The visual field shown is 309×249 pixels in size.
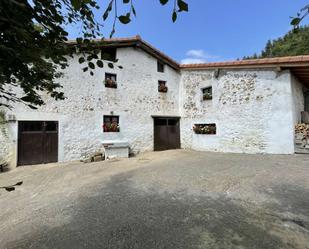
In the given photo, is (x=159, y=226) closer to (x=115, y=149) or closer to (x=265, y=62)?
(x=115, y=149)

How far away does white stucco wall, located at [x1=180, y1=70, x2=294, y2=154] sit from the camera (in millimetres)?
8000

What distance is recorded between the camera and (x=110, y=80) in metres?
9.84

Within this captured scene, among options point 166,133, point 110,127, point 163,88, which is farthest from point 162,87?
point 110,127

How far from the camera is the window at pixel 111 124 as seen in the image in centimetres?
955

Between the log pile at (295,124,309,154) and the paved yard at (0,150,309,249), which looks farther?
the log pile at (295,124,309,154)

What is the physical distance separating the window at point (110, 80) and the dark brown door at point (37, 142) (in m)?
3.19

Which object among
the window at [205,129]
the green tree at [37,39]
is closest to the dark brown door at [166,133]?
the window at [205,129]

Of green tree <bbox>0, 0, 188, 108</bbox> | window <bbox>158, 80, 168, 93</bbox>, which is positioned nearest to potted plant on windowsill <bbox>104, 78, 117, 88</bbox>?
window <bbox>158, 80, 168, 93</bbox>

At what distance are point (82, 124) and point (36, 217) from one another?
6.09m

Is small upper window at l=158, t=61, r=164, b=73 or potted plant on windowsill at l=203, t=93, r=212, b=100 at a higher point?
small upper window at l=158, t=61, r=164, b=73

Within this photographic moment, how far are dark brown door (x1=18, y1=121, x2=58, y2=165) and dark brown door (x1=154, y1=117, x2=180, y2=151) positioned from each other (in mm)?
5374

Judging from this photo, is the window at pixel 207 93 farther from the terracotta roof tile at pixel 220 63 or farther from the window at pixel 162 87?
the window at pixel 162 87

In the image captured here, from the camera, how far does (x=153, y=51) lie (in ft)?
35.7

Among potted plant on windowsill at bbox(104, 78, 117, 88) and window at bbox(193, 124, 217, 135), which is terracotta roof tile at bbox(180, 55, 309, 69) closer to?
window at bbox(193, 124, 217, 135)
